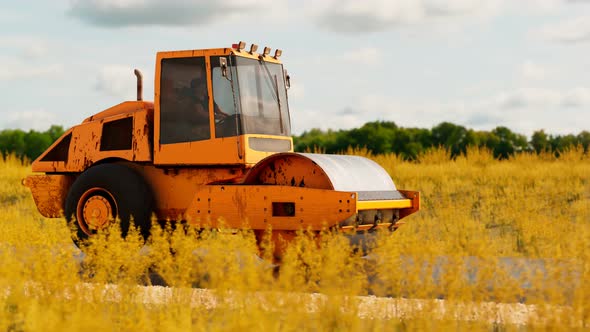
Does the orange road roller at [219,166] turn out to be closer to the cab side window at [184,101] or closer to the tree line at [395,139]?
Result: the cab side window at [184,101]

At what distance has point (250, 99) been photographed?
35.3ft

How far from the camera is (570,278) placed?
628 cm

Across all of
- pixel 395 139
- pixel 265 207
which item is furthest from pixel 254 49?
pixel 395 139

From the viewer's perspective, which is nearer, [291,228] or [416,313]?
[416,313]

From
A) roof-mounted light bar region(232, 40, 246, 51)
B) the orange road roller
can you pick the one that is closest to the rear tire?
the orange road roller

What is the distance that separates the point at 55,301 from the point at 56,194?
18.3 feet

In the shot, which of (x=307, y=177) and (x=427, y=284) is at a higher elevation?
(x=307, y=177)

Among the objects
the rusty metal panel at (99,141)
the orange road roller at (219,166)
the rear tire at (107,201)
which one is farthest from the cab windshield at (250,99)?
the rear tire at (107,201)

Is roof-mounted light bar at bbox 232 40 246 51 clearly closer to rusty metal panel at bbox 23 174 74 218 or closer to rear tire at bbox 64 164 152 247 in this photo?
rear tire at bbox 64 164 152 247

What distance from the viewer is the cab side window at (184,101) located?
35.0 ft

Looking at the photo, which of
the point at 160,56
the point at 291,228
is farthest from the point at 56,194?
the point at 291,228

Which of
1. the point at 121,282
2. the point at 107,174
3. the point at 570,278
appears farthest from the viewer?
the point at 107,174

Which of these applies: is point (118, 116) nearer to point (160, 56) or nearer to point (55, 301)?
point (160, 56)

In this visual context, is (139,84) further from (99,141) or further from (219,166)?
(219,166)
